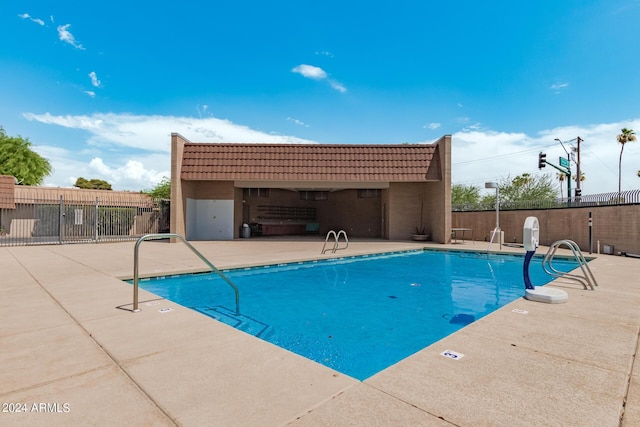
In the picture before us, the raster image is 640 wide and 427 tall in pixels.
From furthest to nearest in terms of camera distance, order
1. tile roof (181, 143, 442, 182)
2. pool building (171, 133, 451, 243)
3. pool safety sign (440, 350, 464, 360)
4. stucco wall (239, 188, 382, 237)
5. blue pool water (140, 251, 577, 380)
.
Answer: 1. stucco wall (239, 188, 382, 237)
2. tile roof (181, 143, 442, 182)
3. pool building (171, 133, 451, 243)
4. blue pool water (140, 251, 577, 380)
5. pool safety sign (440, 350, 464, 360)

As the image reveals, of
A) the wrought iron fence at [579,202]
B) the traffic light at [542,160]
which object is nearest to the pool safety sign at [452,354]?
the wrought iron fence at [579,202]

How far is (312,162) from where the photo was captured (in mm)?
15930

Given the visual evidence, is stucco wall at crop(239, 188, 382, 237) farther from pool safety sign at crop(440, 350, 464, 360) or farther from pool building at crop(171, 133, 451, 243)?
pool safety sign at crop(440, 350, 464, 360)

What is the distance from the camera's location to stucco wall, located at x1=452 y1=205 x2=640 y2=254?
11.4 meters

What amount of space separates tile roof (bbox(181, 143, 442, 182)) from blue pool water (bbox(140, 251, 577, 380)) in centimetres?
634

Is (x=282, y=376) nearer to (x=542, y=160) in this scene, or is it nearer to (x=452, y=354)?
(x=452, y=354)

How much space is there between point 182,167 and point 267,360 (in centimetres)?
1443

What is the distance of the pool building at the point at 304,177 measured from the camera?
15.2 metres

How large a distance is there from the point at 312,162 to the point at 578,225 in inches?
476

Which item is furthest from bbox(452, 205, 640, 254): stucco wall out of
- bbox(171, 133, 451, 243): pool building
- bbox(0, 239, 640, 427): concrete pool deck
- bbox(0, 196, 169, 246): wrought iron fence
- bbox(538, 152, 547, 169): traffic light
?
bbox(0, 196, 169, 246): wrought iron fence

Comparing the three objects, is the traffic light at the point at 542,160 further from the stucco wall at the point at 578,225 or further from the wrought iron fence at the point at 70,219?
the wrought iron fence at the point at 70,219

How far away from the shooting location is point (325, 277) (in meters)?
8.45

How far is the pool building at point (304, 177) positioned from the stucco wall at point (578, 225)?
3531mm

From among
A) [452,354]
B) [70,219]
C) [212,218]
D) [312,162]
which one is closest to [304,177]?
[312,162]
